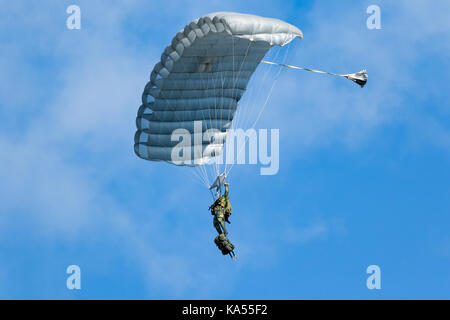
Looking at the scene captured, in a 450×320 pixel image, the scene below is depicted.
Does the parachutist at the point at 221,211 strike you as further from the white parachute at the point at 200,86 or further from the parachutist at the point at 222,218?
the white parachute at the point at 200,86

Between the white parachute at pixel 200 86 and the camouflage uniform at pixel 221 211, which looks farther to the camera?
the camouflage uniform at pixel 221 211

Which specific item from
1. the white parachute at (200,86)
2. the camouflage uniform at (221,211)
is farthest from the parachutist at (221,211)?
the white parachute at (200,86)

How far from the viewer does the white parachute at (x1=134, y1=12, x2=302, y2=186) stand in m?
38.9

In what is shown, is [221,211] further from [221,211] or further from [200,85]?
[200,85]

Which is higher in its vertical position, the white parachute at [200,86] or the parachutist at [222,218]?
the white parachute at [200,86]

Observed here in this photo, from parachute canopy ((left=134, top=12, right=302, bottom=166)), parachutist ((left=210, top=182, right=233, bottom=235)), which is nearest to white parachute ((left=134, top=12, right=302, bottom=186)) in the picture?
parachute canopy ((left=134, top=12, right=302, bottom=166))

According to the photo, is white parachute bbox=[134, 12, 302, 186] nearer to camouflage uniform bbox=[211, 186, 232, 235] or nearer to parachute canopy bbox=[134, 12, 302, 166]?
parachute canopy bbox=[134, 12, 302, 166]

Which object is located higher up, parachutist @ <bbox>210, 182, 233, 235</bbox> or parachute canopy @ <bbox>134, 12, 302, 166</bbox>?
parachute canopy @ <bbox>134, 12, 302, 166</bbox>

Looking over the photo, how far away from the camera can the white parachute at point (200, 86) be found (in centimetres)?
3891

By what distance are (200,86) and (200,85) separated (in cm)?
4
